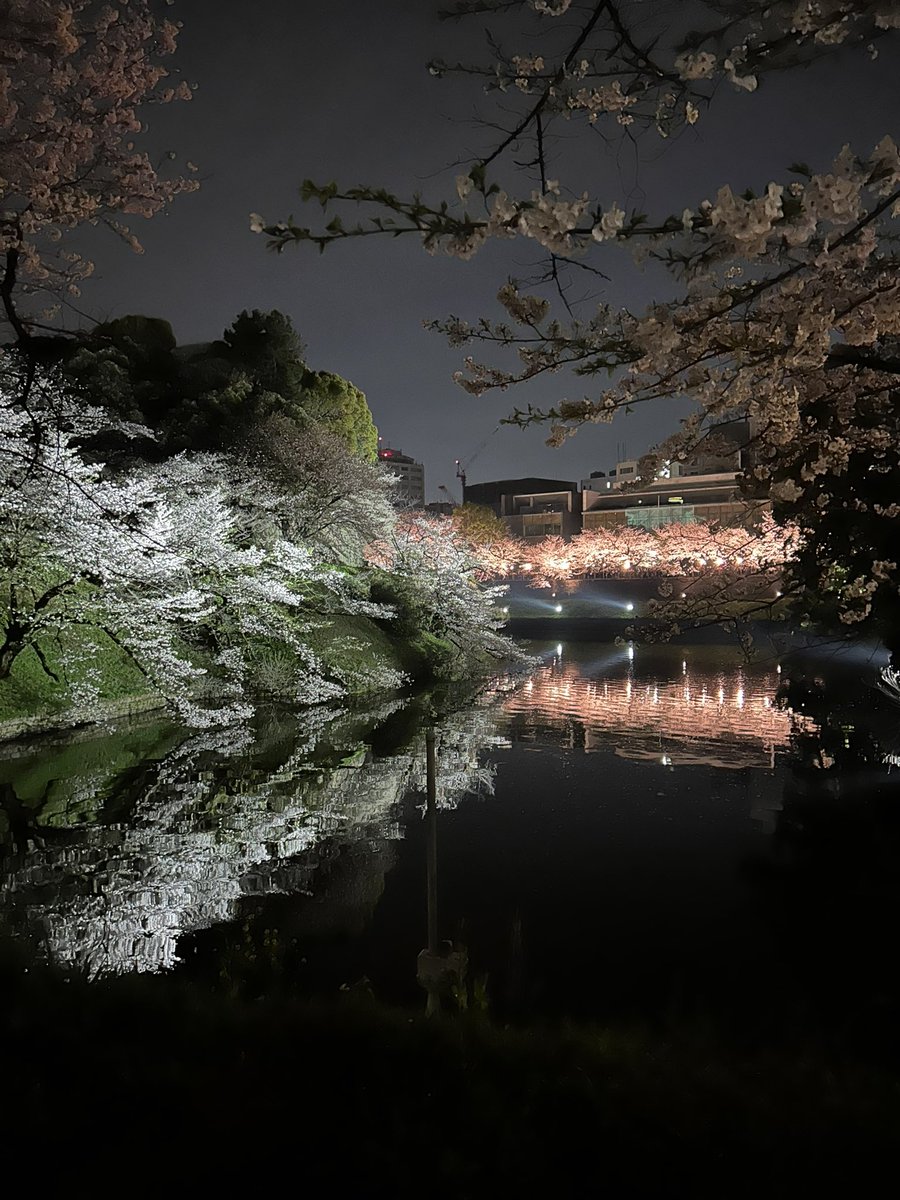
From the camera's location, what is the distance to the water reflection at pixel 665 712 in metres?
12.9

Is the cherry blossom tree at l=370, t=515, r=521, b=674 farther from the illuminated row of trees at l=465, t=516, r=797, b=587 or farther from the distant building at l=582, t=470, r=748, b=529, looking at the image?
the distant building at l=582, t=470, r=748, b=529

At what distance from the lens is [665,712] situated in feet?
55.2

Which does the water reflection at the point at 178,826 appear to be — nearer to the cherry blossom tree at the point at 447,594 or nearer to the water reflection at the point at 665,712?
the water reflection at the point at 665,712

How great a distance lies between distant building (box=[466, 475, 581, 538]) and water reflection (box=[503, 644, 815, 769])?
154ft

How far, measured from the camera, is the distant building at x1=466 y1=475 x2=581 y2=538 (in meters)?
72.9

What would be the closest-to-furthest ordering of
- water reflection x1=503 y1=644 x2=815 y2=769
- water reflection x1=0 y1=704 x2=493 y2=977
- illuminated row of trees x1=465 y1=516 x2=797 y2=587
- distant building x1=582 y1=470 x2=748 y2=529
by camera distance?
water reflection x1=0 y1=704 x2=493 y2=977, water reflection x1=503 y1=644 x2=815 y2=769, illuminated row of trees x1=465 y1=516 x2=797 y2=587, distant building x1=582 y1=470 x2=748 y2=529

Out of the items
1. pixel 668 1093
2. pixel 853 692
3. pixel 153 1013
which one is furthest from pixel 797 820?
pixel 853 692

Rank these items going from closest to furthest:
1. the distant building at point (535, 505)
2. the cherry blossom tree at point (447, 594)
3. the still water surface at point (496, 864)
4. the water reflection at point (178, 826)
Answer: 1. the still water surface at point (496, 864)
2. the water reflection at point (178, 826)
3. the cherry blossom tree at point (447, 594)
4. the distant building at point (535, 505)

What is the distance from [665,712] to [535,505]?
60893mm

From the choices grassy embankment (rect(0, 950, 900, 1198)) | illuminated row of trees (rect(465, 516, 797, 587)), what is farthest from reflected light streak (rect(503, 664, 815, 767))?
illuminated row of trees (rect(465, 516, 797, 587))

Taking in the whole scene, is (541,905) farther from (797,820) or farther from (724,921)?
(797,820)

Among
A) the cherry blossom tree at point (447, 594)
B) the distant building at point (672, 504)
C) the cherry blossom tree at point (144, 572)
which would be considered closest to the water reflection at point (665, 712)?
the cherry blossom tree at point (447, 594)

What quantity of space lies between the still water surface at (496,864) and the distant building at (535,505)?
59472 millimetres

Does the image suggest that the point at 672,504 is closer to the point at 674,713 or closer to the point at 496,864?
the point at 674,713
